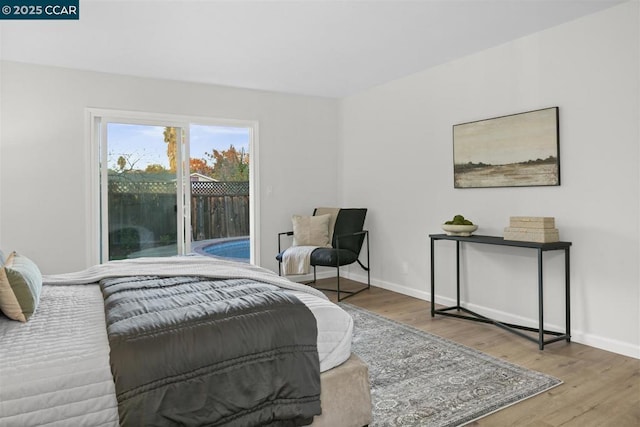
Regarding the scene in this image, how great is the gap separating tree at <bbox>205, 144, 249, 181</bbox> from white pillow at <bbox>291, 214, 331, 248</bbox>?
3.42 metres

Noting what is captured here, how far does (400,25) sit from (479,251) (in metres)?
2.13

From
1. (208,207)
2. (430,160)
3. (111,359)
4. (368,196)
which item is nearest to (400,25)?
(430,160)

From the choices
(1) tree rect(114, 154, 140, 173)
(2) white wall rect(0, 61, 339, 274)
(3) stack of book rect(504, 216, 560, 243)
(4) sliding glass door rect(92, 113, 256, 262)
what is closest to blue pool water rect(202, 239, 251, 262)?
(4) sliding glass door rect(92, 113, 256, 262)

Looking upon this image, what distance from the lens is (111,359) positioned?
1.52 metres

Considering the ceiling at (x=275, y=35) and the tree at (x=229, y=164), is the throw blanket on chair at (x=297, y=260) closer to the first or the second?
the ceiling at (x=275, y=35)

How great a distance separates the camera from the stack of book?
3201 millimetres

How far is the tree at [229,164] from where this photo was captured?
8.23m

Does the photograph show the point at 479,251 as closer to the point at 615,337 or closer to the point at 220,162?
the point at 615,337

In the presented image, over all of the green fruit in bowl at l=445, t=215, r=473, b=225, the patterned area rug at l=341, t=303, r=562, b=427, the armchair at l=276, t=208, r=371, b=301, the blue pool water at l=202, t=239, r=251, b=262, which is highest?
the green fruit in bowl at l=445, t=215, r=473, b=225

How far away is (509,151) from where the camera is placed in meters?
3.76

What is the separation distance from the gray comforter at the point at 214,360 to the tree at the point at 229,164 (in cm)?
634

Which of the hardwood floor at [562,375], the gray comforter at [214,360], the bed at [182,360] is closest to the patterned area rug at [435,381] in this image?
the hardwood floor at [562,375]

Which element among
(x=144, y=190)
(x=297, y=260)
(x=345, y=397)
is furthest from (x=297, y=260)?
(x=345, y=397)

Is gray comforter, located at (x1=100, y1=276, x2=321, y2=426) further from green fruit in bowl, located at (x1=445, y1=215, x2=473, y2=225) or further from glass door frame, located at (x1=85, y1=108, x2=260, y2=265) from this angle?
glass door frame, located at (x1=85, y1=108, x2=260, y2=265)
